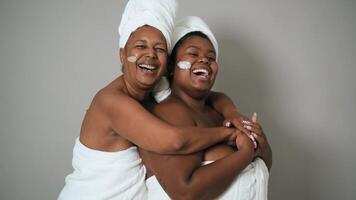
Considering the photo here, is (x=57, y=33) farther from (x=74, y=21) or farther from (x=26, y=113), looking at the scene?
(x=26, y=113)

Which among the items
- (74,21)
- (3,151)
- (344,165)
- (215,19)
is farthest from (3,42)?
(344,165)

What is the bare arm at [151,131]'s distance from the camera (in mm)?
897

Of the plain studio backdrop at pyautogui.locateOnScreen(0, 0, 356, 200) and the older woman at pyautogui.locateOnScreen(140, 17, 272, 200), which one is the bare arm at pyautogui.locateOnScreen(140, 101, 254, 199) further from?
the plain studio backdrop at pyautogui.locateOnScreen(0, 0, 356, 200)

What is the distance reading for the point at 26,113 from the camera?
1708 mm

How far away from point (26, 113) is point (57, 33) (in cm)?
47

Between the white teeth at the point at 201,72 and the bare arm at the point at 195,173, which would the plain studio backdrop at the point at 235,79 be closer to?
the white teeth at the point at 201,72

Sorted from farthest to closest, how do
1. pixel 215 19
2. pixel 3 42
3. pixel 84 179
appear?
pixel 215 19 < pixel 3 42 < pixel 84 179

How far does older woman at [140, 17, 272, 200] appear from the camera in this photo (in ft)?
2.95

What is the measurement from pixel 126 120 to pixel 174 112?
0.53ft

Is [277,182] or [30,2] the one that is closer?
[30,2]

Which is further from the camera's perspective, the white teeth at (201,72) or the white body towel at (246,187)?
the white teeth at (201,72)

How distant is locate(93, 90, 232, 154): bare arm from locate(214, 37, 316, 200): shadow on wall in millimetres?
871

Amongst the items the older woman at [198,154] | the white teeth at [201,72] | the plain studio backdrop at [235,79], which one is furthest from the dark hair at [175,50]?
the plain studio backdrop at [235,79]

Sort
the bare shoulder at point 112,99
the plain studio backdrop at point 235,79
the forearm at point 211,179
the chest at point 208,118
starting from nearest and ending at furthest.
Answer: the forearm at point 211,179 < the bare shoulder at point 112,99 < the chest at point 208,118 < the plain studio backdrop at point 235,79
